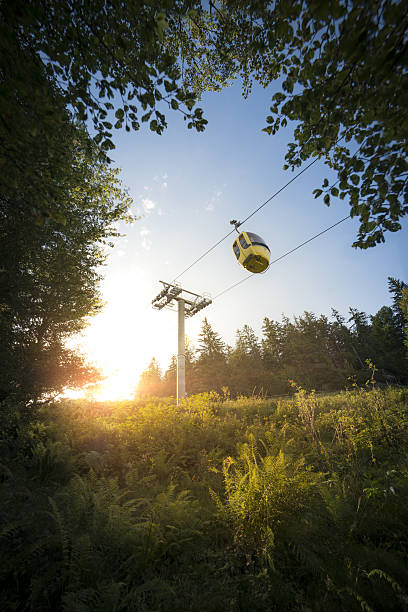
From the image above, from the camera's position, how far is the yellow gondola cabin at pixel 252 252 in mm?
6812

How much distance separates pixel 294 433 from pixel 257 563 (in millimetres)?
4325

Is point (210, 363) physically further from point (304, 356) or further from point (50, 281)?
→ point (50, 281)

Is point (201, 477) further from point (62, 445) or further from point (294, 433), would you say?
point (62, 445)

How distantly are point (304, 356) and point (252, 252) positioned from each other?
34106 mm

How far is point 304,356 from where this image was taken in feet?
118

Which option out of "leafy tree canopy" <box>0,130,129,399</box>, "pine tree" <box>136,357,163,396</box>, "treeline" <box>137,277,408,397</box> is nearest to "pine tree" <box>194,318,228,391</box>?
"treeline" <box>137,277,408,397</box>

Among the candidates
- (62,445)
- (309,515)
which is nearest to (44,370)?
(62,445)

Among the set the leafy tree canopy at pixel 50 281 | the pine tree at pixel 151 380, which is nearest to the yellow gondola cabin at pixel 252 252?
the leafy tree canopy at pixel 50 281

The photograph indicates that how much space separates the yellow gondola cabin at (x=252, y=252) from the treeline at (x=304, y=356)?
27452 millimetres

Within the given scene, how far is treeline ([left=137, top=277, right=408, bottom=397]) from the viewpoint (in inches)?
1321

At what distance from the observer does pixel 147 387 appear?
Answer: 149 ft

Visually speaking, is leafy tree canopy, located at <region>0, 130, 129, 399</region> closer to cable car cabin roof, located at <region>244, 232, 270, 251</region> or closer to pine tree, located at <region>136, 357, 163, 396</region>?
cable car cabin roof, located at <region>244, 232, 270, 251</region>

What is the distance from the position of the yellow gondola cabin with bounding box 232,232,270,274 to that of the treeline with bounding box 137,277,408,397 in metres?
27.5

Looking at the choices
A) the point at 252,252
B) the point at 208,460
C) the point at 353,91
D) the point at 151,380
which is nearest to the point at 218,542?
the point at 208,460
